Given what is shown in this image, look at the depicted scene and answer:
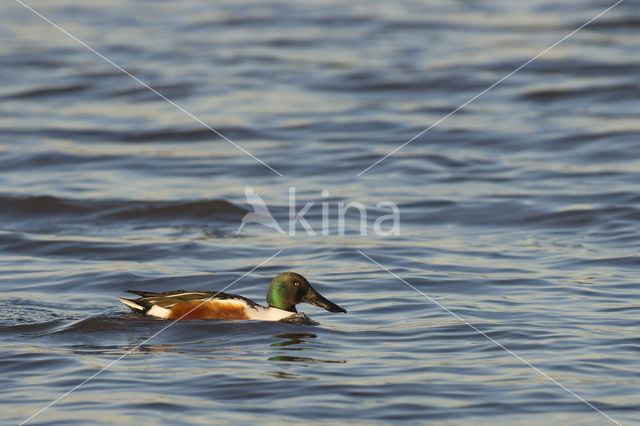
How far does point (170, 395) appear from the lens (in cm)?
740

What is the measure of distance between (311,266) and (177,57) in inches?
489

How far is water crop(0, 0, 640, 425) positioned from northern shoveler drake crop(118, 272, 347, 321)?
0.43ft

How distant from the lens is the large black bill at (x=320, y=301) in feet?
31.2

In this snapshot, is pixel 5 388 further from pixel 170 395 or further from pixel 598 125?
pixel 598 125

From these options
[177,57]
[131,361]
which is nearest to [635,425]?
[131,361]

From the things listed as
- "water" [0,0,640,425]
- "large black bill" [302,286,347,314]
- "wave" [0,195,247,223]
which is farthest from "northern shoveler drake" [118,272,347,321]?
"wave" [0,195,247,223]

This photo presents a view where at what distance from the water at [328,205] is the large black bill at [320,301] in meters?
0.13

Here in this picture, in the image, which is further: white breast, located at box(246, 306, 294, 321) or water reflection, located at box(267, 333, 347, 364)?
white breast, located at box(246, 306, 294, 321)

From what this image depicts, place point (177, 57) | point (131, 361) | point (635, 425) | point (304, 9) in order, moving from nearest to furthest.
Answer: point (635, 425), point (131, 361), point (177, 57), point (304, 9)

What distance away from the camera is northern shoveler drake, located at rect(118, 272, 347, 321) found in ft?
30.3

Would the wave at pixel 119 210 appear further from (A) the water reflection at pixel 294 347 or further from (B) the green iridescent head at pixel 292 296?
(A) the water reflection at pixel 294 347

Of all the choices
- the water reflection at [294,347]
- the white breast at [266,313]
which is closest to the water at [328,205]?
the water reflection at [294,347]

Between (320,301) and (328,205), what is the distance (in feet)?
15.2

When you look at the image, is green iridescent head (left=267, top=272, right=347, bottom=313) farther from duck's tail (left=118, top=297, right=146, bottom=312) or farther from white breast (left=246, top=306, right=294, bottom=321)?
duck's tail (left=118, top=297, right=146, bottom=312)
